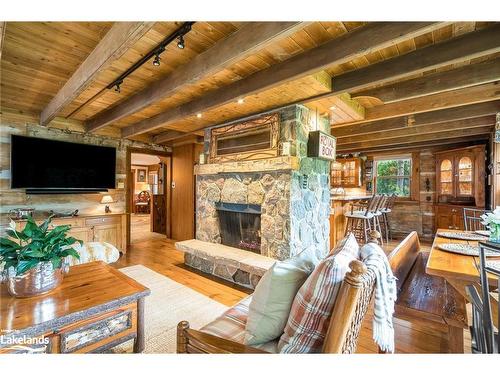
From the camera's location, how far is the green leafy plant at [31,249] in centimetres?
146

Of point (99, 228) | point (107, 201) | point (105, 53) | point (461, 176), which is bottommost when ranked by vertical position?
point (99, 228)

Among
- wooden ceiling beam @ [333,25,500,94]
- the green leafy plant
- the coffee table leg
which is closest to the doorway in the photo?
the green leafy plant

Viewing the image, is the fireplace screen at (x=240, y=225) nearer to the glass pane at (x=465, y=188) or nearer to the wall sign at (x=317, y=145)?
the wall sign at (x=317, y=145)

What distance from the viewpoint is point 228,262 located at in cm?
295

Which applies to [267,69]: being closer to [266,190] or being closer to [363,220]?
[266,190]

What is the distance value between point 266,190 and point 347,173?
4565 millimetres

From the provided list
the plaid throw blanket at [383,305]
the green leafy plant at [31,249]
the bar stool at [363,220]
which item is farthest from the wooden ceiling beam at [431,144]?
the green leafy plant at [31,249]

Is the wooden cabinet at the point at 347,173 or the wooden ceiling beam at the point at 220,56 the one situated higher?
the wooden ceiling beam at the point at 220,56

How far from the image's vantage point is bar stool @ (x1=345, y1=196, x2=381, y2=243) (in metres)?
4.48

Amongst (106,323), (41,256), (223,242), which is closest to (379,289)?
(106,323)

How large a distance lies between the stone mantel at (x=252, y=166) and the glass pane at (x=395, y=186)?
4.73 m

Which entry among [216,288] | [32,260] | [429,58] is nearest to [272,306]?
[32,260]
